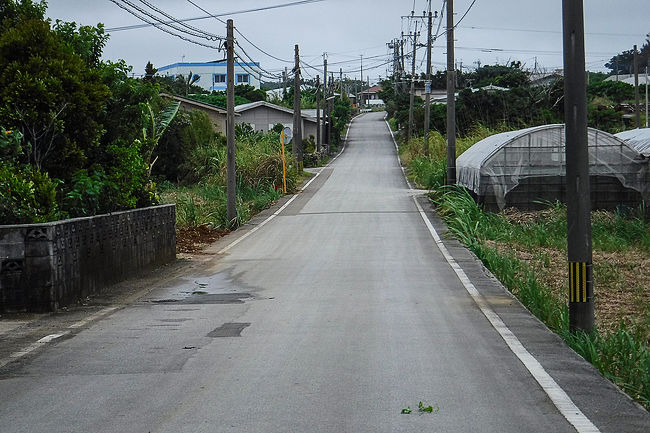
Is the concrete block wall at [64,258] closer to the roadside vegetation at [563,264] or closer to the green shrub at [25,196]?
the green shrub at [25,196]

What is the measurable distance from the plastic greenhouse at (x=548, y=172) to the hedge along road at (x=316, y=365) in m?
11.9

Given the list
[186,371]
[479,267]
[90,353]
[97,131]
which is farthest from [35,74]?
[479,267]

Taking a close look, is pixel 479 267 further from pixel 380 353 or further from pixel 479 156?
pixel 479 156

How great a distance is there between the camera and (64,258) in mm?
12055

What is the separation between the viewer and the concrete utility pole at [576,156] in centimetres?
997

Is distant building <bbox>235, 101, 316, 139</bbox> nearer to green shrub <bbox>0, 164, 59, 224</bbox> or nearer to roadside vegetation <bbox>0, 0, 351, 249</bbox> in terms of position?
roadside vegetation <bbox>0, 0, 351, 249</bbox>

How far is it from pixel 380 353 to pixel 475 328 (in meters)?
1.99

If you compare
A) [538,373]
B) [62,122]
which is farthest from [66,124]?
[538,373]

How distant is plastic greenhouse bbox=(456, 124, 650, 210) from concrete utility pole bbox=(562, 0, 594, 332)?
17.8m

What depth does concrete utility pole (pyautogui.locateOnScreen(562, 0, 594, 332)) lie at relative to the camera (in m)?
9.97

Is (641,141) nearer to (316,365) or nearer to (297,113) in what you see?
(297,113)

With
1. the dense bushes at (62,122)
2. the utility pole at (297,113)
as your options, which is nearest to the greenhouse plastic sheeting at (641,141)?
the dense bushes at (62,122)

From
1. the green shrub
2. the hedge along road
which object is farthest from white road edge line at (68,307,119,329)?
the green shrub

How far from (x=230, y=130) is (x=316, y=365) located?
19.6 m
